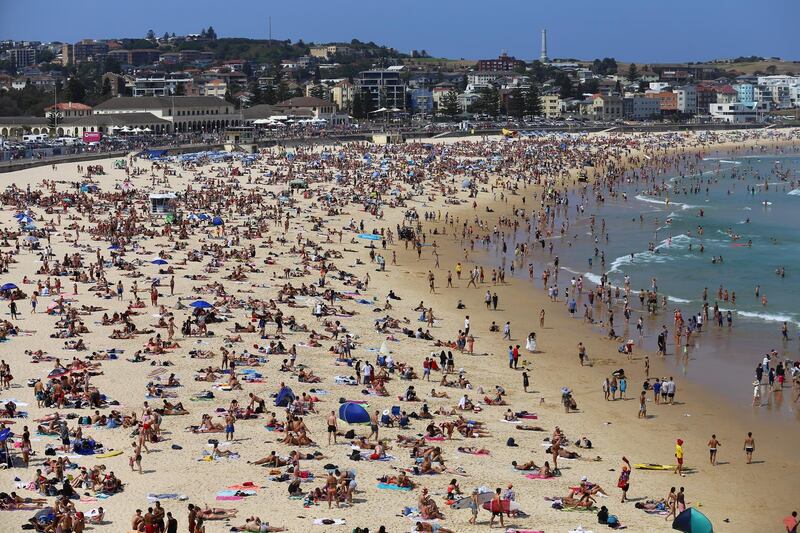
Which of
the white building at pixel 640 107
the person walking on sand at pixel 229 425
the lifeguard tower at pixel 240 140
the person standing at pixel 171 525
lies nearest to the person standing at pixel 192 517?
the person standing at pixel 171 525

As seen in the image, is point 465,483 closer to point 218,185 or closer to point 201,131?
point 218,185

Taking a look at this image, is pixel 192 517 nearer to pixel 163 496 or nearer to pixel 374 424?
pixel 163 496

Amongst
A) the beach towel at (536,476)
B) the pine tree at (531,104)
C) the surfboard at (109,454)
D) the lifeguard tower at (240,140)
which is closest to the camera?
the surfboard at (109,454)

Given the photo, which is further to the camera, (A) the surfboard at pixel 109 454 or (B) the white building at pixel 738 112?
(B) the white building at pixel 738 112

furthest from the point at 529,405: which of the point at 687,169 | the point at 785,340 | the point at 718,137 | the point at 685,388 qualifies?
the point at 718,137

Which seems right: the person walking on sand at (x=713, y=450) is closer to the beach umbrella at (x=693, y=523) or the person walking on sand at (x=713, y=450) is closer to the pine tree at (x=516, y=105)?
the beach umbrella at (x=693, y=523)

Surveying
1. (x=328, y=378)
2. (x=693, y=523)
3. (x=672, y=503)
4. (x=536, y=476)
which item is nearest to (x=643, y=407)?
(x=536, y=476)

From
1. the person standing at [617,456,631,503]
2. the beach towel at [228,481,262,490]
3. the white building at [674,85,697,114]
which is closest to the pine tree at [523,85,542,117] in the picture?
the white building at [674,85,697,114]
